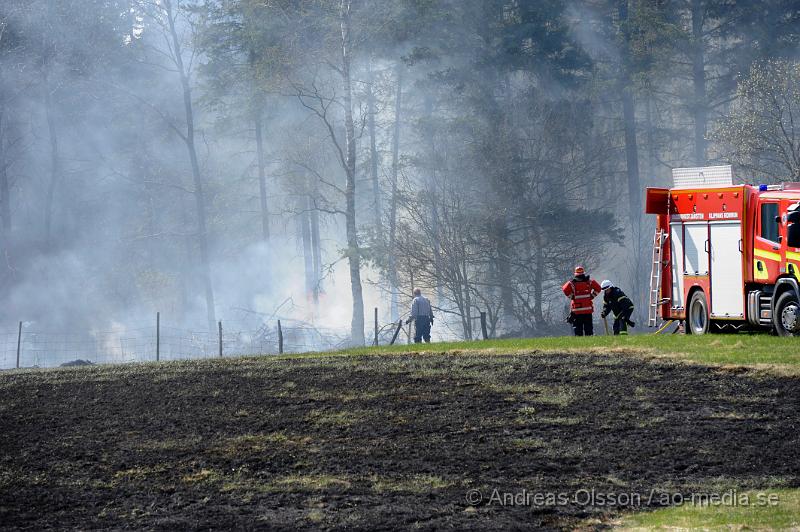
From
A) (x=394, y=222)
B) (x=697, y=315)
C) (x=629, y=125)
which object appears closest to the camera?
(x=697, y=315)

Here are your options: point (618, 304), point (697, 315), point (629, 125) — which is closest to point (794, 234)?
point (697, 315)

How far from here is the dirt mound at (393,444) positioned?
9812mm

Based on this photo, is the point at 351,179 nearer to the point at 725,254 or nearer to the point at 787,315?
the point at 725,254

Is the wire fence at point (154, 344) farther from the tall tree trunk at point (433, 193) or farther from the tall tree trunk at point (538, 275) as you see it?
the tall tree trunk at point (538, 275)

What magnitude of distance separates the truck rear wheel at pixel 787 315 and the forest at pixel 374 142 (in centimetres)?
1713

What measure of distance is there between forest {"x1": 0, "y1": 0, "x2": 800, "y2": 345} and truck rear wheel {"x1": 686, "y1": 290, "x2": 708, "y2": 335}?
48.1ft

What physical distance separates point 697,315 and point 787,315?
3402 millimetres

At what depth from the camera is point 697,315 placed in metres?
22.7

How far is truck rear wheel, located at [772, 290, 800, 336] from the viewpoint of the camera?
1912 cm

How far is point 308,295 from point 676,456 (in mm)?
46945

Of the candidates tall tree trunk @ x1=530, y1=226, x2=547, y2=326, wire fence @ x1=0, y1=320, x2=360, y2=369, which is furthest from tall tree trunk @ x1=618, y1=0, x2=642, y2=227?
wire fence @ x1=0, y1=320, x2=360, y2=369

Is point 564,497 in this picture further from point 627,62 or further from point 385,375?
point 627,62

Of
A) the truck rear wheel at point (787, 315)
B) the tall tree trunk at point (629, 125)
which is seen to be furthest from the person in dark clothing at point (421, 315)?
the tall tree trunk at point (629, 125)

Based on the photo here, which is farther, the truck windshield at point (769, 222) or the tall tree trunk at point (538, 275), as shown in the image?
the tall tree trunk at point (538, 275)
